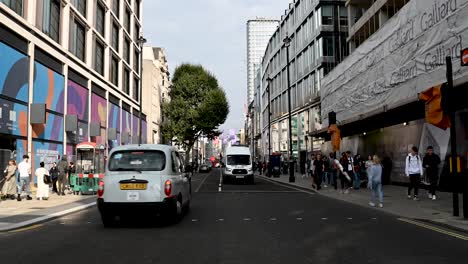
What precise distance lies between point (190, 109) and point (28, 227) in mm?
46740

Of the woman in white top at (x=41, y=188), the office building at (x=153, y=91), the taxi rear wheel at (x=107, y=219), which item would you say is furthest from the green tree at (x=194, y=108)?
the taxi rear wheel at (x=107, y=219)

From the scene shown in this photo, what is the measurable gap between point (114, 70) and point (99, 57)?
17.6 feet

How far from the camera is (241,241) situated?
755cm

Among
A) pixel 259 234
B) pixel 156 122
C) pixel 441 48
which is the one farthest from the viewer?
pixel 156 122

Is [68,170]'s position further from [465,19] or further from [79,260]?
[465,19]

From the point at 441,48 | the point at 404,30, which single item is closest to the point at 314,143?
the point at 404,30

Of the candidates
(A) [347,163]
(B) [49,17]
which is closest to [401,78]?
(A) [347,163]

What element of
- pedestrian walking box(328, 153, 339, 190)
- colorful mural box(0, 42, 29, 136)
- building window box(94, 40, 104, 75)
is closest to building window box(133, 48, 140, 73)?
building window box(94, 40, 104, 75)

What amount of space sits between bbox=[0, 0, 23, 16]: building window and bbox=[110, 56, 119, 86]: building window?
18.5 meters

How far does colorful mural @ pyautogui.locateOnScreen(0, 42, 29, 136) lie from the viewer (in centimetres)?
1839

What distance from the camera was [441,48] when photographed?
17.4m

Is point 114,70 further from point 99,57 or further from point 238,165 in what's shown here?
point 238,165

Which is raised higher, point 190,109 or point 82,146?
point 190,109

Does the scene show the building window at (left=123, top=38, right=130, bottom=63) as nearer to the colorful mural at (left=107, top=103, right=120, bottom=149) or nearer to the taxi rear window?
the colorful mural at (left=107, top=103, right=120, bottom=149)
